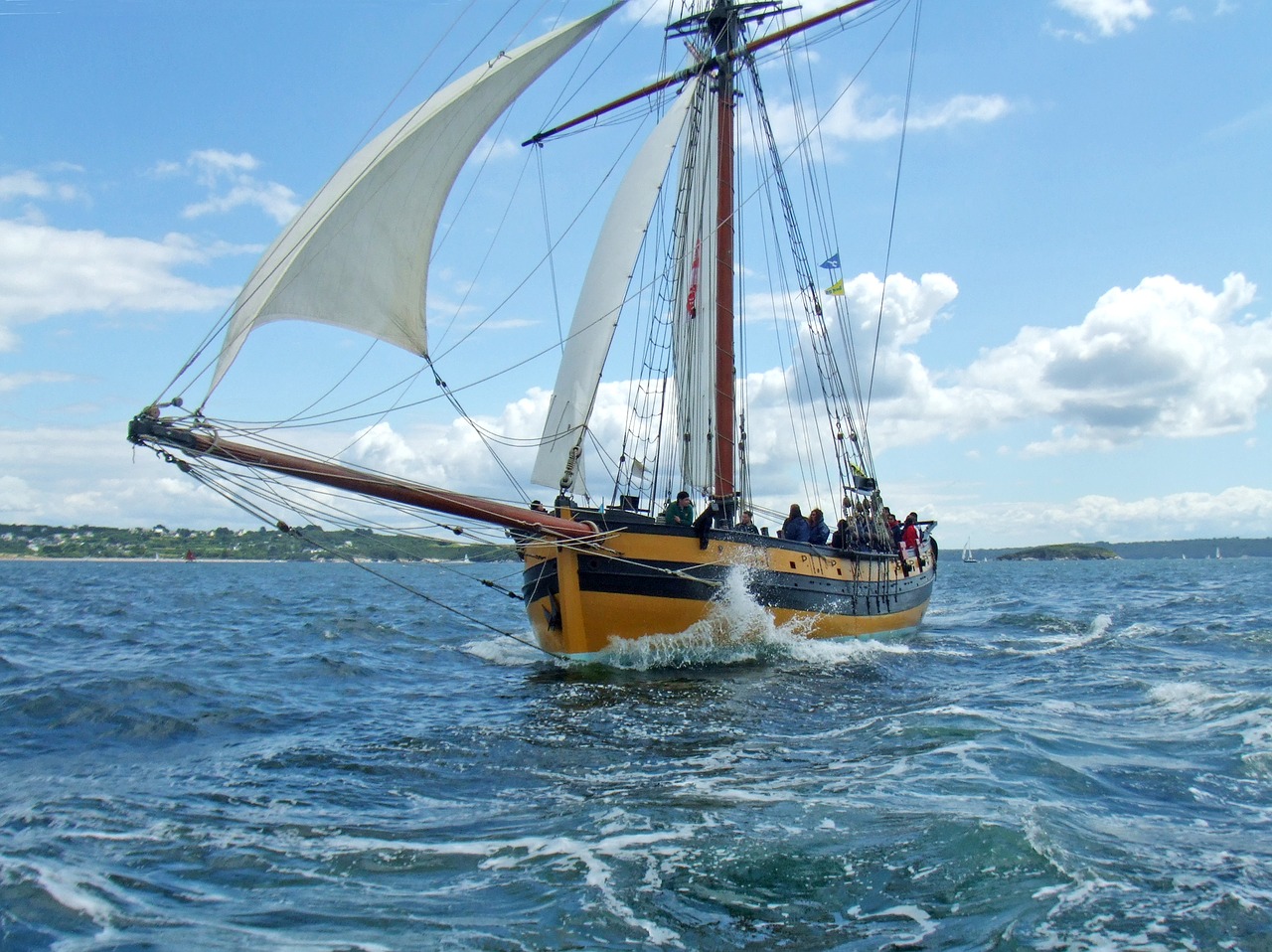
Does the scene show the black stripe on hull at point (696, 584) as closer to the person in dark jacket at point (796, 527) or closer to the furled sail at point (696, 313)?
the person in dark jacket at point (796, 527)

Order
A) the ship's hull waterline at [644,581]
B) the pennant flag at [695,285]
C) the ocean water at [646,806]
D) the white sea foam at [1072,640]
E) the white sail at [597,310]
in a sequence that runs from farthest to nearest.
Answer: the pennant flag at [695,285]
the white sea foam at [1072,640]
the white sail at [597,310]
the ship's hull waterline at [644,581]
the ocean water at [646,806]

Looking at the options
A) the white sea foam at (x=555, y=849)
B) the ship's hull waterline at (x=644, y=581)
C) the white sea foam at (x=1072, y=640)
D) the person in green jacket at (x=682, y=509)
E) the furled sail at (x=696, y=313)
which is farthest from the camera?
the furled sail at (x=696, y=313)

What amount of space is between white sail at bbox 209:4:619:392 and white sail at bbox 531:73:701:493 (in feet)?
16.2

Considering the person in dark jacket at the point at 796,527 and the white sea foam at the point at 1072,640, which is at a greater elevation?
the person in dark jacket at the point at 796,527

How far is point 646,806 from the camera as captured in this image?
289 inches

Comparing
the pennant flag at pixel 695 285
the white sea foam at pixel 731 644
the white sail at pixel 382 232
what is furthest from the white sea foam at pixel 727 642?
the pennant flag at pixel 695 285

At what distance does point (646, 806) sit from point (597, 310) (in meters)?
11.9

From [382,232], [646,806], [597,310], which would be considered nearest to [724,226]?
[597,310]

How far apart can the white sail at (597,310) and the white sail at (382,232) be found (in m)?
4.93

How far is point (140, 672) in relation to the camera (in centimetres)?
1457

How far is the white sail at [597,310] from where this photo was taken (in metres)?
17.0

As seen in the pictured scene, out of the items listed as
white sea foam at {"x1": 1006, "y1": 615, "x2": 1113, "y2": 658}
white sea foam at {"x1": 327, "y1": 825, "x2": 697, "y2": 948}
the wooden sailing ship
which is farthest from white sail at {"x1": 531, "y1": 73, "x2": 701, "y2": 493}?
white sea foam at {"x1": 327, "y1": 825, "x2": 697, "y2": 948}

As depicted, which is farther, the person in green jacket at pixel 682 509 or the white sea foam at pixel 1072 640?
the white sea foam at pixel 1072 640

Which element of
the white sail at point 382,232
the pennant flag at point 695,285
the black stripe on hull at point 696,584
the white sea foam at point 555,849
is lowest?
the white sea foam at point 555,849
